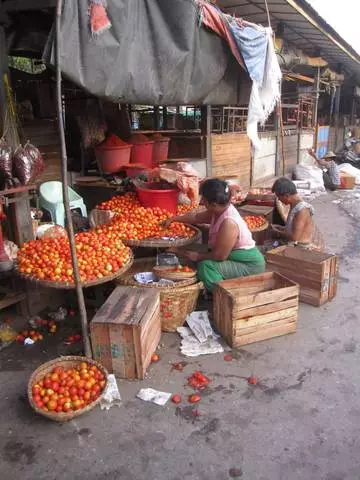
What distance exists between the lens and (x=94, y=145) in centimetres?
684

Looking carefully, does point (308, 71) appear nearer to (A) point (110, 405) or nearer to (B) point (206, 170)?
(B) point (206, 170)

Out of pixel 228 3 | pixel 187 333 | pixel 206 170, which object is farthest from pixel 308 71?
pixel 187 333

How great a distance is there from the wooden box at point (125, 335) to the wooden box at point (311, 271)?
1.96m

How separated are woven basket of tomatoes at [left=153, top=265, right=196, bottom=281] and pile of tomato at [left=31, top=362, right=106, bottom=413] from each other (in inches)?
51.7

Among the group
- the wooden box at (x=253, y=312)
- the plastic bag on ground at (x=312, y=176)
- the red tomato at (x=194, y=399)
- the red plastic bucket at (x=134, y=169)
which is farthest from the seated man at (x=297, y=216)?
the plastic bag on ground at (x=312, y=176)

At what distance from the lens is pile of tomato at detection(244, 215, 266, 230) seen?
6112 mm

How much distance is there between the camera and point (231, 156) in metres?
9.04

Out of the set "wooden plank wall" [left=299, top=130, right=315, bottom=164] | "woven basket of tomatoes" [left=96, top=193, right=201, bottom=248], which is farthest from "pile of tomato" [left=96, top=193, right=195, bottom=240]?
"wooden plank wall" [left=299, top=130, right=315, bottom=164]

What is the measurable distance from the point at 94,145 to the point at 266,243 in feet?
10.7

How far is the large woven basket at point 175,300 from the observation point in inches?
161

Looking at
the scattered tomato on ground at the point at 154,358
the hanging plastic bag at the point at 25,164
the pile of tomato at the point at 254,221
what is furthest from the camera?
the pile of tomato at the point at 254,221

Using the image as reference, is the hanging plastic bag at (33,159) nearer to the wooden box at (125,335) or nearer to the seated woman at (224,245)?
the wooden box at (125,335)

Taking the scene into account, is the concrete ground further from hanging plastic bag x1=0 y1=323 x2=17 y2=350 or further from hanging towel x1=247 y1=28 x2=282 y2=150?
hanging towel x1=247 y1=28 x2=282 y2=150

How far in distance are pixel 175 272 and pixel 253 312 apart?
0.92 meters
